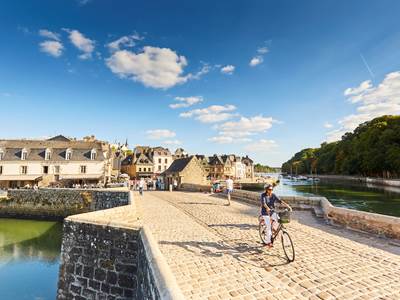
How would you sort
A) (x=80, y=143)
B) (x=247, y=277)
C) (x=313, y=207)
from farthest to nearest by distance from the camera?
(x=80, y=143)
(x=313, y=207)
(x=247, y=277)

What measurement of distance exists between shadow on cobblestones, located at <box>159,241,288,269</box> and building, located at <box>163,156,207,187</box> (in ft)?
74.9

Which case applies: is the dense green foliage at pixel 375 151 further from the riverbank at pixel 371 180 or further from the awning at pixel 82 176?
the awning at pixel 82 176

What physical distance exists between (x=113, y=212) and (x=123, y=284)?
9.73 feet

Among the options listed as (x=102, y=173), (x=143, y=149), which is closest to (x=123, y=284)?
(x=102, y=173)

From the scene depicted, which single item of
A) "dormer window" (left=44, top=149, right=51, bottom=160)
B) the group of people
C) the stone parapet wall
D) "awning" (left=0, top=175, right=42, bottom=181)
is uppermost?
"dormer window" (left=44, top=149, right=51, bottom=160)

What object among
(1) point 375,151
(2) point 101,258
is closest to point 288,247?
(2) point 101,258

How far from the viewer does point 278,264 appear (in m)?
5.40

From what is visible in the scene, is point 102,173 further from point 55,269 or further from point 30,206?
point 55,269

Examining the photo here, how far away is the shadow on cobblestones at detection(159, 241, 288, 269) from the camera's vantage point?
5.52 metres

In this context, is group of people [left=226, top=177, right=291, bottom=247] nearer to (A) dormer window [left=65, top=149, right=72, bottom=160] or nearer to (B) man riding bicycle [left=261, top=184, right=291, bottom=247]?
(B) man riding bicycle [left=261, top=184, right=291, bottom=247]

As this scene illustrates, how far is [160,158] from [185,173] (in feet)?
108

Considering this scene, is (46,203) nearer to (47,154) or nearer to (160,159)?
(47,154)

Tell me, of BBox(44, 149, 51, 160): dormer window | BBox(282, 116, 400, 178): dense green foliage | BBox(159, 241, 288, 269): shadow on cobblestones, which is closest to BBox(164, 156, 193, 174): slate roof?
BBox(44, 149, 51, 160): dormer window

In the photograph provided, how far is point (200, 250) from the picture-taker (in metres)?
6.28
